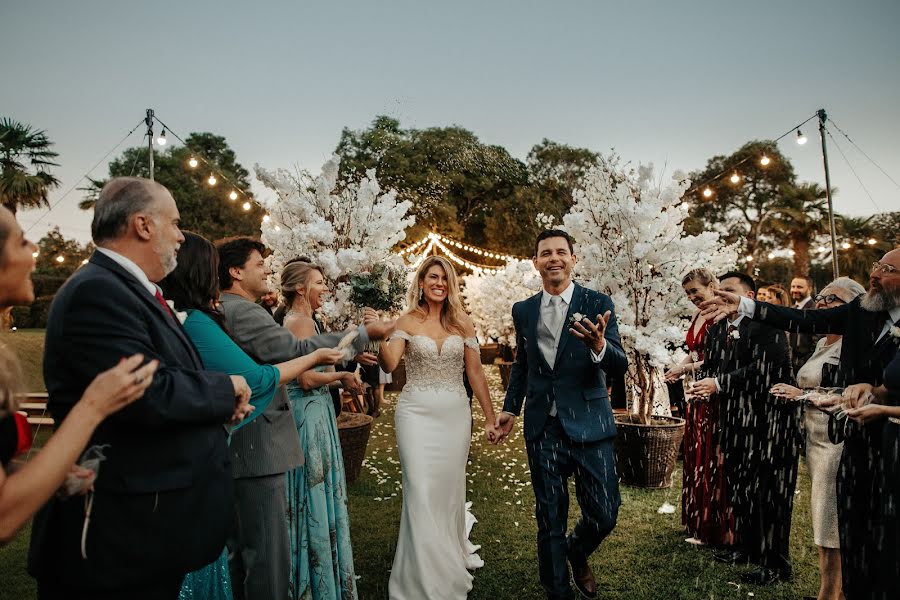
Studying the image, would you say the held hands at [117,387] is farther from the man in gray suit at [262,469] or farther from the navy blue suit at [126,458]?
the man in gray suit at [262,469]

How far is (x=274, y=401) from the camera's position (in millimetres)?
3092

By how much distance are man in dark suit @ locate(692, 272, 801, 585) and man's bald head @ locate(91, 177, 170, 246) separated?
4.16 meters

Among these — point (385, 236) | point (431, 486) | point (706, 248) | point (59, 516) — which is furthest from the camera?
point (385, 236)

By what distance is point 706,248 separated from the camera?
6879 millimetres

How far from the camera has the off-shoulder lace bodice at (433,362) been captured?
4395 millimetres

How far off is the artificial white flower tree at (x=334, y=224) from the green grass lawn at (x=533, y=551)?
2592 millimetres

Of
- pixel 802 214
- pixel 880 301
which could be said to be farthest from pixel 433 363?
pixel 802 214

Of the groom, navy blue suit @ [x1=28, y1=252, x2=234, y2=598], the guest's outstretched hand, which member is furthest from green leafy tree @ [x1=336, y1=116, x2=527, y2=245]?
navy blue suit @ [x1=28, y1=252, x2=234, y2=598]

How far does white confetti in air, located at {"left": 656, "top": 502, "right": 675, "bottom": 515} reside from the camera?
5762 mm

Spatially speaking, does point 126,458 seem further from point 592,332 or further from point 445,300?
point 445,300

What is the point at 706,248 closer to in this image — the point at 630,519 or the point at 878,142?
the point at 630,519

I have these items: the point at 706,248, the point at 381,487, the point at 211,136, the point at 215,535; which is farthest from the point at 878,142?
the point at 211,136

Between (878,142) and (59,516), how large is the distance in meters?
22.3

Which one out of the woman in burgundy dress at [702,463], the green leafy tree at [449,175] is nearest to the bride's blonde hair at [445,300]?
the woman in burgundy dress at [702,463]
